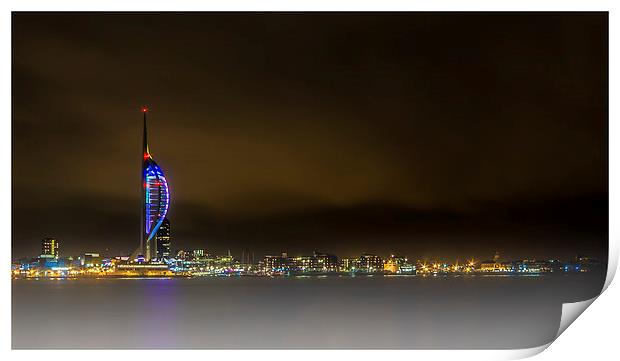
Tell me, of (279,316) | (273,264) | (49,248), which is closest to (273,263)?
(273,264)

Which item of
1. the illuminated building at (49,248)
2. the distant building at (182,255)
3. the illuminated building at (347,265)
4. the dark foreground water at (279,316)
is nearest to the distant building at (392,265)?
the illuminated building at (347,265)

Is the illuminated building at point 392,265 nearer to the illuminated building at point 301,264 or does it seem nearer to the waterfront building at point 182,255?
the illuminated building at point 301,264

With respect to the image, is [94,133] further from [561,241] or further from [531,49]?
[561,241]

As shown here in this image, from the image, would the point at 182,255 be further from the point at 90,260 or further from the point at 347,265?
the point at 347,265

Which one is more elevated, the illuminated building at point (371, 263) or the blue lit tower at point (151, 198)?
the blue lit tower at point (151, 198)

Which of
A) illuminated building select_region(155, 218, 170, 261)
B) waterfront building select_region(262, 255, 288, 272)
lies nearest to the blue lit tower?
illuminated building select_region(155, 218, 170, 261)

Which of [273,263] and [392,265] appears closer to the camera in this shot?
[392,265]
